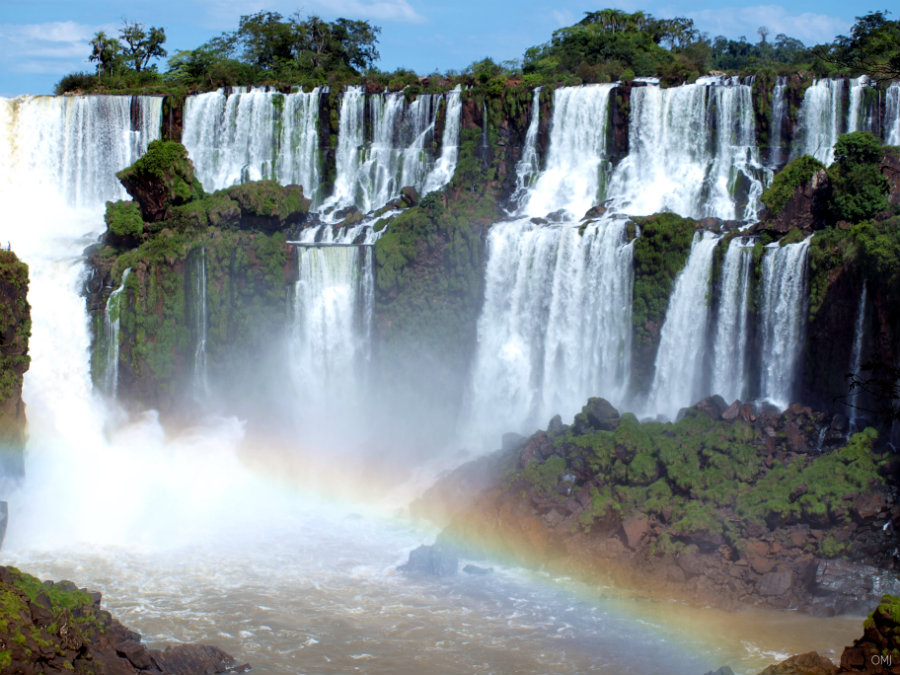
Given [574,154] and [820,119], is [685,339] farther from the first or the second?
[574,154]

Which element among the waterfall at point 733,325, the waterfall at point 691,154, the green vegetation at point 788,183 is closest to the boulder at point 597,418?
the waterfall at point 733,325

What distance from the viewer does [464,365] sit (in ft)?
117

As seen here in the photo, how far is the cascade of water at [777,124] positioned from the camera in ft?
123

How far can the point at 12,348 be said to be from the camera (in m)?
27.3

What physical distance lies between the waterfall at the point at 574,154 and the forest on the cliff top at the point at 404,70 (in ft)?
6.65

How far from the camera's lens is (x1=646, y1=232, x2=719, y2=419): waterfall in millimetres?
31047

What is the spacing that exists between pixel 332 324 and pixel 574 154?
11.4 meters

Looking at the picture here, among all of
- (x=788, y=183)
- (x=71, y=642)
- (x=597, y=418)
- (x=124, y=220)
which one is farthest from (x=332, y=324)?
(x=71, y=642)

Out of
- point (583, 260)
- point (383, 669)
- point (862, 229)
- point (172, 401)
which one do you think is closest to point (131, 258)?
point (172, 401)

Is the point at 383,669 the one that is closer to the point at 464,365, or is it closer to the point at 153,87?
the point at 464,365

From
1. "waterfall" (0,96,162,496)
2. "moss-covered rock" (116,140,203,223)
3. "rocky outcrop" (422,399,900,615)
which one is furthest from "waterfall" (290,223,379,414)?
"rocky outcrop" (422,399,900,615)

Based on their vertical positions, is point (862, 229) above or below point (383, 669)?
above

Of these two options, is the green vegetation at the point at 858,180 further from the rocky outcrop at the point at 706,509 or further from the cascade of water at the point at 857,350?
the rocky outcrop at the point at 706,509

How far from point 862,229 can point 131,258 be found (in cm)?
2105
